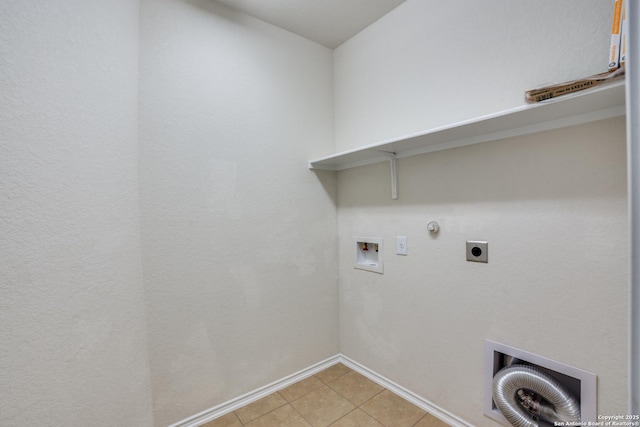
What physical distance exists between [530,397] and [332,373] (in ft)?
4.05

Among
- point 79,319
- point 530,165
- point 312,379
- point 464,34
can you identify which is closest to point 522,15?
point 464,34

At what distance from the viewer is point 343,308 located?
7.16 ft

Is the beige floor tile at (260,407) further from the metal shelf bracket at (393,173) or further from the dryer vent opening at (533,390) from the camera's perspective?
the metal shelf bracket at (393,173)

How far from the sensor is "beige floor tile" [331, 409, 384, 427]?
154cm

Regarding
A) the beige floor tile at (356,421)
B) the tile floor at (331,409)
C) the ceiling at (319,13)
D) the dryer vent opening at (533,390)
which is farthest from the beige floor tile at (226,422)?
the ceiling at (319,13)

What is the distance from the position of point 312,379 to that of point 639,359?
6.05 feet

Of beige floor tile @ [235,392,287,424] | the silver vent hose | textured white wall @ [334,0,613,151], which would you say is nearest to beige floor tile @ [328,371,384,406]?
beige floor tile @ [235,392,287,424]

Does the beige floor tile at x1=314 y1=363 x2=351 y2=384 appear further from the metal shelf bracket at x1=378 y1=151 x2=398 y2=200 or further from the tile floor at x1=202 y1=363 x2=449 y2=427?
the metal shelf bracket at x1=378 y1=151 x2=398 y2=200

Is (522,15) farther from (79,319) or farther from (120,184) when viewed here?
(79,319)

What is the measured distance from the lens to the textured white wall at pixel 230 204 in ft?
4.83

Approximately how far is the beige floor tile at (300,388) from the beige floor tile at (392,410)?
0.37 m

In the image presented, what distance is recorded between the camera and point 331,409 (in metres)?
1.67

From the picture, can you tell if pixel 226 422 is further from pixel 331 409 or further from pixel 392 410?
pixel 392 410

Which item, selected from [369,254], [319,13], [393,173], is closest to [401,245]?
[369,254]
